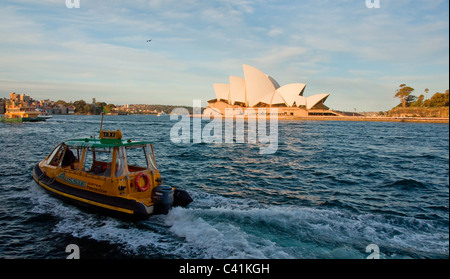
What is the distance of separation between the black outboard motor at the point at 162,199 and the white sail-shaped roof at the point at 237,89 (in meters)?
103

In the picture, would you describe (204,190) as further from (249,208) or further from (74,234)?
(74,234)

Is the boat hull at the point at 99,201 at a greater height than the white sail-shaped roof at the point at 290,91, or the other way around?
the white sail-shaped roof at the point at 290,91

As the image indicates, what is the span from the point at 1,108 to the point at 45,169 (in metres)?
186

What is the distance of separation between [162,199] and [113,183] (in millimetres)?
1613

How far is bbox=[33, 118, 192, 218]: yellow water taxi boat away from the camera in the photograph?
324 inches

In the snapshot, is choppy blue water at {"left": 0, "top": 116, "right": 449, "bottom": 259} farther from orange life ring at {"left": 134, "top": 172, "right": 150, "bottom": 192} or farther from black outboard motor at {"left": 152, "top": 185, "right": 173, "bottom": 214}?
orange life ring at {"left": 134, "top": 172, "right": 150, "bottom": 192}

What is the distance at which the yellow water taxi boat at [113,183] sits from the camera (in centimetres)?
823

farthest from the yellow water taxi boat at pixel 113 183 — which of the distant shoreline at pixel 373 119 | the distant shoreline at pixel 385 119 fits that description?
the distant shoreline at pixel 373 119

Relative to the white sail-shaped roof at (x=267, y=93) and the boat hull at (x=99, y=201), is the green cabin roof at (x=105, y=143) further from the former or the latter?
the white sail-shaped roof at (x=267, y=93)

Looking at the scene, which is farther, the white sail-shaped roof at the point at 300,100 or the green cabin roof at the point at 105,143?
the white sail-shaped roof at the point at 300,100

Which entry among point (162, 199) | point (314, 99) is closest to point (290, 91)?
point (314, 99)

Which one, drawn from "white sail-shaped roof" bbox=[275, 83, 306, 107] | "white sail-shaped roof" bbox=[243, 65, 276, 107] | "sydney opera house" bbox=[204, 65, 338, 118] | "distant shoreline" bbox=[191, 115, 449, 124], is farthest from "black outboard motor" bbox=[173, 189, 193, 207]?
"white sail-shaped roof" bbox=[275, 83, 306, 107]

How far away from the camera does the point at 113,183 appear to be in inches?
334
